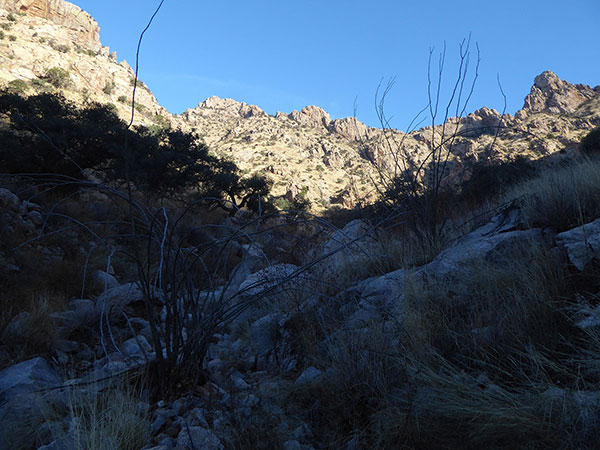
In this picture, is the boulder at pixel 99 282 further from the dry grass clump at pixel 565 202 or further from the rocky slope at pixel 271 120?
the rocky slope at pixel 271 120

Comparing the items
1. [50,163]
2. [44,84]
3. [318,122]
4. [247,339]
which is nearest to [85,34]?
[44,84]

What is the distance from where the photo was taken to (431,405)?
1556 millimetres

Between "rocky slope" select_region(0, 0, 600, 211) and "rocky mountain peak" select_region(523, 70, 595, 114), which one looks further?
"rocky mountain peak" select_region(523, 70, 595, 114)

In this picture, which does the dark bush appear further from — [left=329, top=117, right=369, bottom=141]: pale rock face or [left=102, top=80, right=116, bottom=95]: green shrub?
[left=329, top=117, right=369, bottom=141]: pale rock face

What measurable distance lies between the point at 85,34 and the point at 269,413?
7291cm

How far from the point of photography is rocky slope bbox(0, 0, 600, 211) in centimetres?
3066

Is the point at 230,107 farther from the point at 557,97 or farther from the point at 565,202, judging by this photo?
the point at 565,202

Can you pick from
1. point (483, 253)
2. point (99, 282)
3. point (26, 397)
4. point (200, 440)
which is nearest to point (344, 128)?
point (99, 282)

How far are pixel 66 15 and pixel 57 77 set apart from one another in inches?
1447

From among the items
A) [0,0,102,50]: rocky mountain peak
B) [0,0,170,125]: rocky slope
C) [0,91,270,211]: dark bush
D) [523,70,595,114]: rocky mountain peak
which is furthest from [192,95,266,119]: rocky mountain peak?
[0,91,270,211]: dark bush

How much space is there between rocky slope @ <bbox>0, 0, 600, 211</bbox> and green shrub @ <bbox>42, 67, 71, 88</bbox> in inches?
14.0

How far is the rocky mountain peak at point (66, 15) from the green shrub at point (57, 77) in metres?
21.4

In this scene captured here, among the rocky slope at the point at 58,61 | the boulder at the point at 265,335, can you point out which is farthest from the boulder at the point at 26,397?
the rocky slope at the point at 58,61

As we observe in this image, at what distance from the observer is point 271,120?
2675 inches
